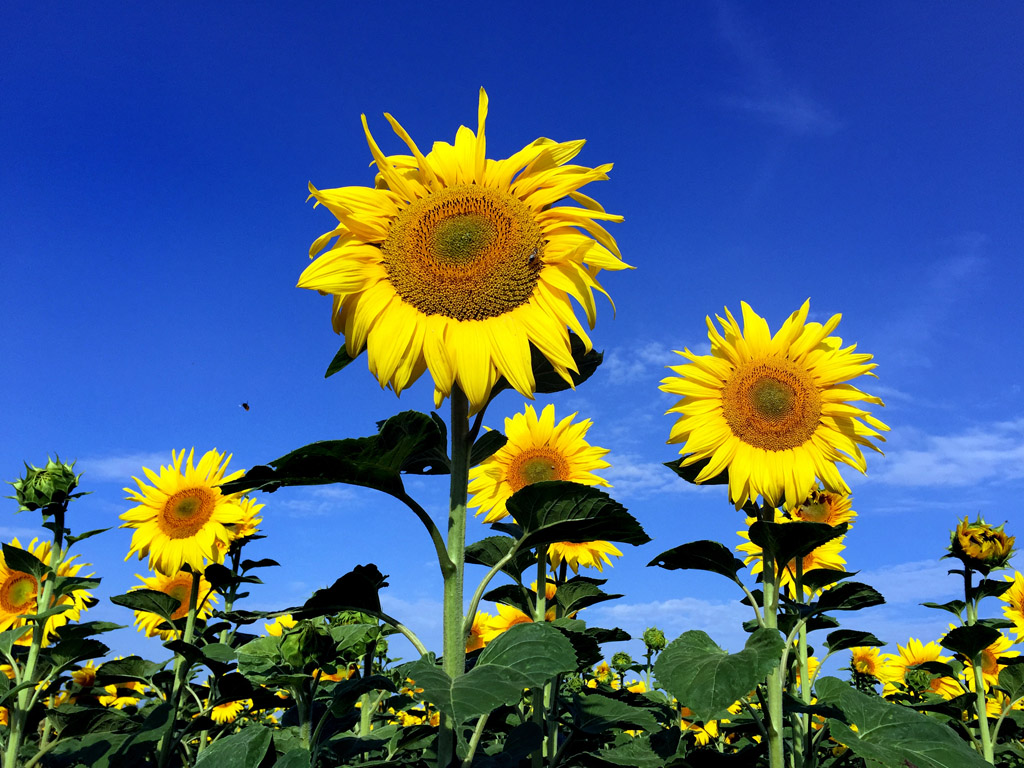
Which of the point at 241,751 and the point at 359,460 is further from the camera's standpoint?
the point at 241,751

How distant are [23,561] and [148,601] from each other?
3.12 ft

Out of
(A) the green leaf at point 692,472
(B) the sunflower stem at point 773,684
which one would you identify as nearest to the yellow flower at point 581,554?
(A) the green leaf at point 692,472

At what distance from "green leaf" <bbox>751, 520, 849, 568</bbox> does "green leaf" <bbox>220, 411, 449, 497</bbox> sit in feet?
5.88

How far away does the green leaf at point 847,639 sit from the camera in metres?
4.45

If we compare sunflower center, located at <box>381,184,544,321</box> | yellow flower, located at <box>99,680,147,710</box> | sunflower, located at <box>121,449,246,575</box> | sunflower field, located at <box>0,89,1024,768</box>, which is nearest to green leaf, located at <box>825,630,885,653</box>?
sunflower field, located at <box>0,89,1024,768</box>

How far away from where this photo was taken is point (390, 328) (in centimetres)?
280

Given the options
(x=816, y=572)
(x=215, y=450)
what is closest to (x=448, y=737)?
(x=816, y=572)

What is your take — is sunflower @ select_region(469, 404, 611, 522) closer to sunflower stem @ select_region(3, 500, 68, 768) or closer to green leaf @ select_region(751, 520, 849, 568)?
green leaf @ select_region(751, 520, 849, 568)

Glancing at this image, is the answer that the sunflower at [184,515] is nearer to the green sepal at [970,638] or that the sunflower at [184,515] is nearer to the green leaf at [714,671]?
the green leaf at [714,671]

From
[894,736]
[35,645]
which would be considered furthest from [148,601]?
[894,736]

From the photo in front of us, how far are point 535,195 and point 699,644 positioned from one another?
2.25m

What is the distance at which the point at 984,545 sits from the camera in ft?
17.0

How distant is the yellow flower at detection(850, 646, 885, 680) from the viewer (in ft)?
29.6

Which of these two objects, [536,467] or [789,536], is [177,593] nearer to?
[536,467]
